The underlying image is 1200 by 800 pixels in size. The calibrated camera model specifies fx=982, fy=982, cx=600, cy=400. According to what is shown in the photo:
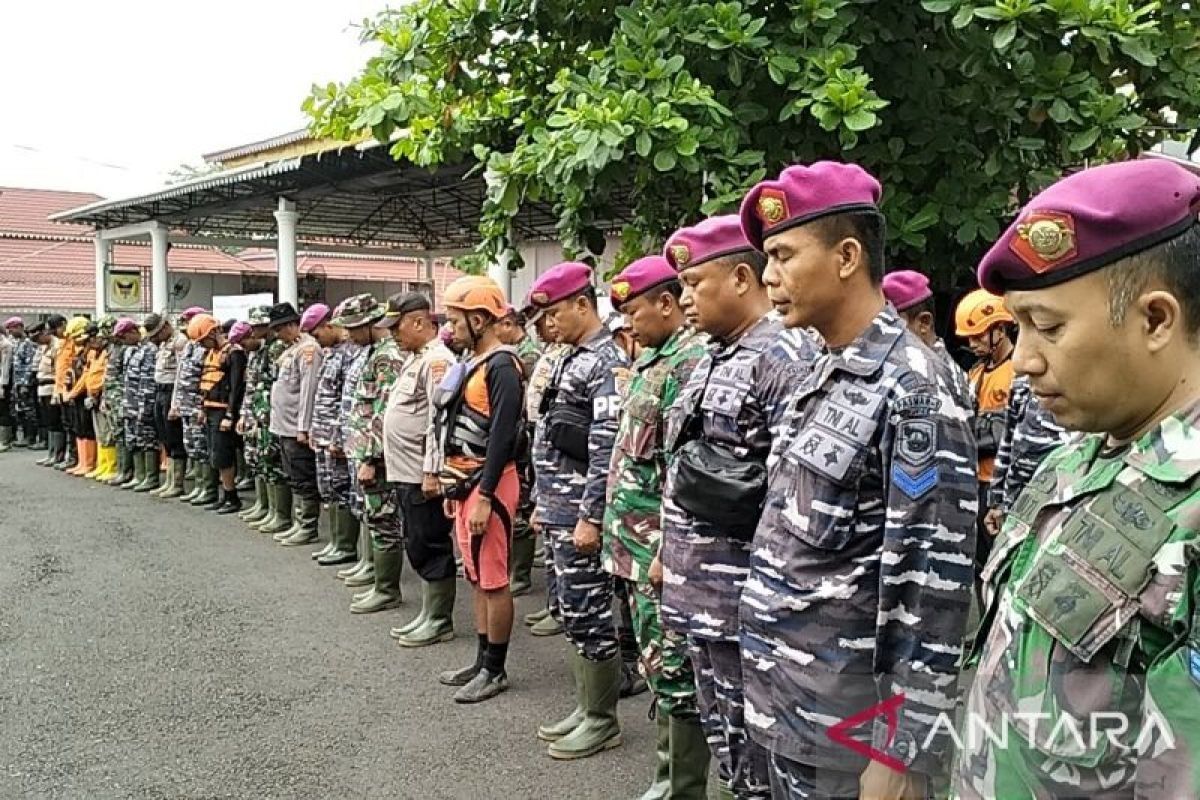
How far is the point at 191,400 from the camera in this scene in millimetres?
9406

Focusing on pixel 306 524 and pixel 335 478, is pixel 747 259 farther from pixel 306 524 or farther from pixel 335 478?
pixel 306 524

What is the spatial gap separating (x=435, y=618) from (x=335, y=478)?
80.5 inches

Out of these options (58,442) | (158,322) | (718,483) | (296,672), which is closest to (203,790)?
(296,672)

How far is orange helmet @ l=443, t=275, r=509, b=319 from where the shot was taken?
457 centimetres

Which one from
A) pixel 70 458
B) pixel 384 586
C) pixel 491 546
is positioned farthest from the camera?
pixel 70 458

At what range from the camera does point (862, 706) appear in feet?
6.53

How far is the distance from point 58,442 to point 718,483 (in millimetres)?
12704

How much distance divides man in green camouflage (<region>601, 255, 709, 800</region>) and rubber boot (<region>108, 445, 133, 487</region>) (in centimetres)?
947

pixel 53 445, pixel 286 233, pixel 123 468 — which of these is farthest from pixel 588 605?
pixel 286 233

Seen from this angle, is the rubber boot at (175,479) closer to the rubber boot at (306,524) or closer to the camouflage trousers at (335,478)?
the rubber boot at (306,524)

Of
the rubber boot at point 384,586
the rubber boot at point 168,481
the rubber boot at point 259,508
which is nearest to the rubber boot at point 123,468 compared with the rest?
the rubber boot at point 168,481

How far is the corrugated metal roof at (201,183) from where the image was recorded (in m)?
12.5

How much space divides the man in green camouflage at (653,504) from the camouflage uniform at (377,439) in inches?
111

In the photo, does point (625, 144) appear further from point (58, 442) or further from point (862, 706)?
point (58, 442)
